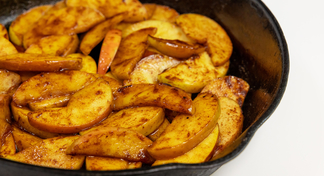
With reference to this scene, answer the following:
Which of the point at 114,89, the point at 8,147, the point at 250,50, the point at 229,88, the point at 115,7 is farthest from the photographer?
the point at 115,7

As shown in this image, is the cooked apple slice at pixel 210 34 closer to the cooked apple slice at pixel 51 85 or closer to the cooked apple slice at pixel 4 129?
the cooked apple slice at pixel 51 85

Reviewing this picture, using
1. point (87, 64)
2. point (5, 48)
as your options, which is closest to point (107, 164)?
point (87, 64)

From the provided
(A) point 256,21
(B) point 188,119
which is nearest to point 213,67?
(A) point 256,21

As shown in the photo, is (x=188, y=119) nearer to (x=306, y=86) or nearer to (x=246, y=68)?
(x=246, y=68)

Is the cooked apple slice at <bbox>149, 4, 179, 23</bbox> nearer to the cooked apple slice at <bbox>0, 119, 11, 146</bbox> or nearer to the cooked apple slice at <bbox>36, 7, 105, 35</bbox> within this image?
the cooked apple slice at <bbox>36, 7, 105, 35</bbox>

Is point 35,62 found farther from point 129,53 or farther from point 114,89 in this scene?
point 129,53

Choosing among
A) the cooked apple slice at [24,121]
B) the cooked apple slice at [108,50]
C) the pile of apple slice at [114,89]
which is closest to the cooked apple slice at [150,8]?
the pile of apple slice at [114,89]
